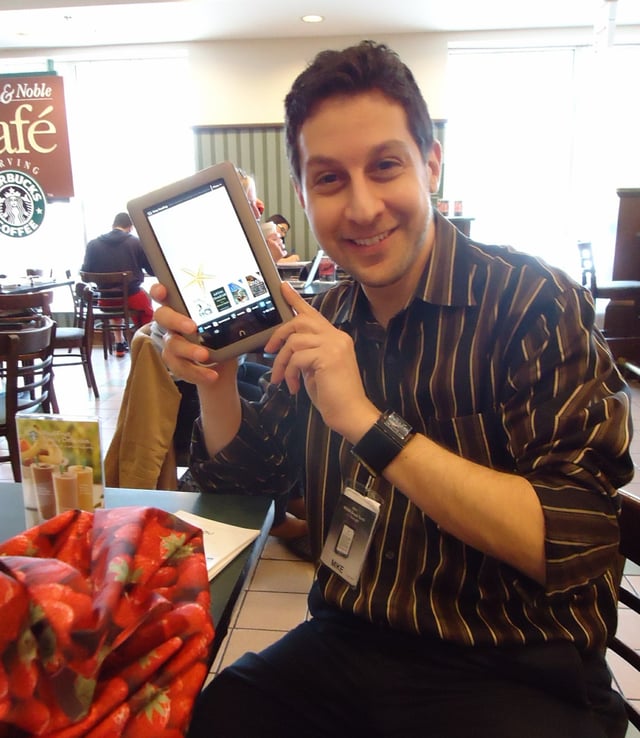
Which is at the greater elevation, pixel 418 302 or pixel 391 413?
pixel 418 302

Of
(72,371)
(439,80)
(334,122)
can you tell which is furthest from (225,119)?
(334,122)

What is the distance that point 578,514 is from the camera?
727 millimetres

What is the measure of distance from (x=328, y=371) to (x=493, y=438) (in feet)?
0.91

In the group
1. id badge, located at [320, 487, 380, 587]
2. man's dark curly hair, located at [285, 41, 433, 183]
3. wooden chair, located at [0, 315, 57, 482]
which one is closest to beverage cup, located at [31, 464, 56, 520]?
id badge, located at [320, 487, 380, 587]

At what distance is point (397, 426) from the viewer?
0.77 m

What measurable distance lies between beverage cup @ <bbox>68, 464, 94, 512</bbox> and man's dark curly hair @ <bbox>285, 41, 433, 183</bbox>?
0.64m

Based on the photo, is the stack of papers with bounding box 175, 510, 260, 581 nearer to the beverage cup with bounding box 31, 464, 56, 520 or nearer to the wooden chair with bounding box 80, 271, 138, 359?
the beverage cup with bounding box 31, 464, 56, 520

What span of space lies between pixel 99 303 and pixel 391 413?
18.6ft

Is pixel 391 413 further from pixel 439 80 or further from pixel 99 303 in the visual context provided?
pixel 439 80

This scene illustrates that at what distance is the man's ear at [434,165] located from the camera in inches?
39.1

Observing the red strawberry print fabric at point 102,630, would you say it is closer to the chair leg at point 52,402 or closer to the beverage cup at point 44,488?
the beverage cup at point 44,488

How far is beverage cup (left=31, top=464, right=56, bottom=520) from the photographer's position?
86cm

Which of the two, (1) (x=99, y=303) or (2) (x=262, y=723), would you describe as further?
(1) (x=99, y=303)

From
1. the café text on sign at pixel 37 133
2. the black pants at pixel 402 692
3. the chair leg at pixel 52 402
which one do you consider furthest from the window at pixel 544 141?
the black pants at pixel 402 692
